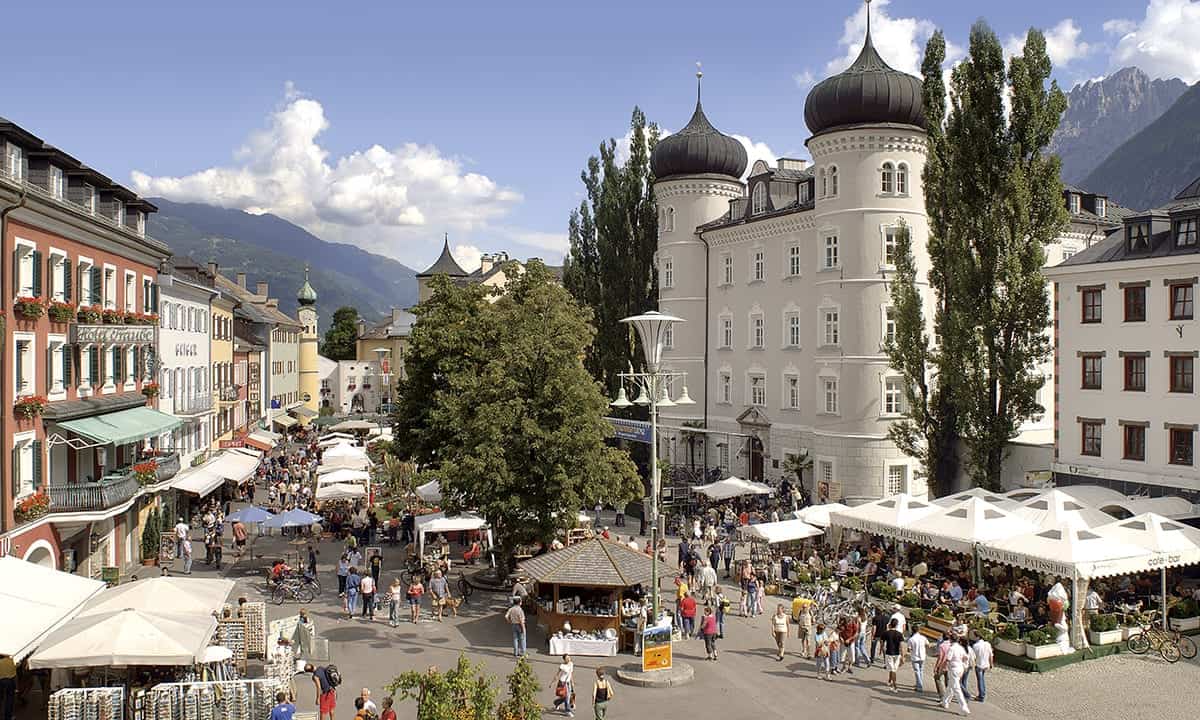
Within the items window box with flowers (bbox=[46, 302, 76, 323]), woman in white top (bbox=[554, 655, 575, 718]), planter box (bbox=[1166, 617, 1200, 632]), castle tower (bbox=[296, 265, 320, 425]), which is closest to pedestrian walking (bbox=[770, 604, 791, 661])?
woman in white top (bbox=[554, 655, 575, 718])

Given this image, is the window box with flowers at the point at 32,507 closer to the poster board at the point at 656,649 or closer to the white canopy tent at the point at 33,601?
the white canopy tent at the point at 33,601

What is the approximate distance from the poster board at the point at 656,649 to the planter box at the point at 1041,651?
7.97 meters

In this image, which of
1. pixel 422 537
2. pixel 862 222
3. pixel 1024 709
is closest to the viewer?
pixel 1024 709

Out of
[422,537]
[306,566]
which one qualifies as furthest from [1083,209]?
[306,566]

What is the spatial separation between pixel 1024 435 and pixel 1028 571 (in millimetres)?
19628

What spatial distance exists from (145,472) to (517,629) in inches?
575

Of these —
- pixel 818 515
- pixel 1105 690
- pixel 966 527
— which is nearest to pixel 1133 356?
pixel 966 527

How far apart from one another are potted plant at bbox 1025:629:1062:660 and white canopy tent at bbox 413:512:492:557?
17.0m

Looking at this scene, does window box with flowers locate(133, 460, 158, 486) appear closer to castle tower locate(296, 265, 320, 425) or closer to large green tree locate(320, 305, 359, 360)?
castle tower locate(296, 265, 320, 425)

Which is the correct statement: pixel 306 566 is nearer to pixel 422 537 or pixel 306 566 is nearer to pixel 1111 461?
pixel 422 537

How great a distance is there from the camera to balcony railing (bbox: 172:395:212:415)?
42031 millimetres

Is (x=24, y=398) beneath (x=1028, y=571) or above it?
above

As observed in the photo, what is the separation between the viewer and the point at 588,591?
80.0 feet

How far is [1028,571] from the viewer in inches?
1073
